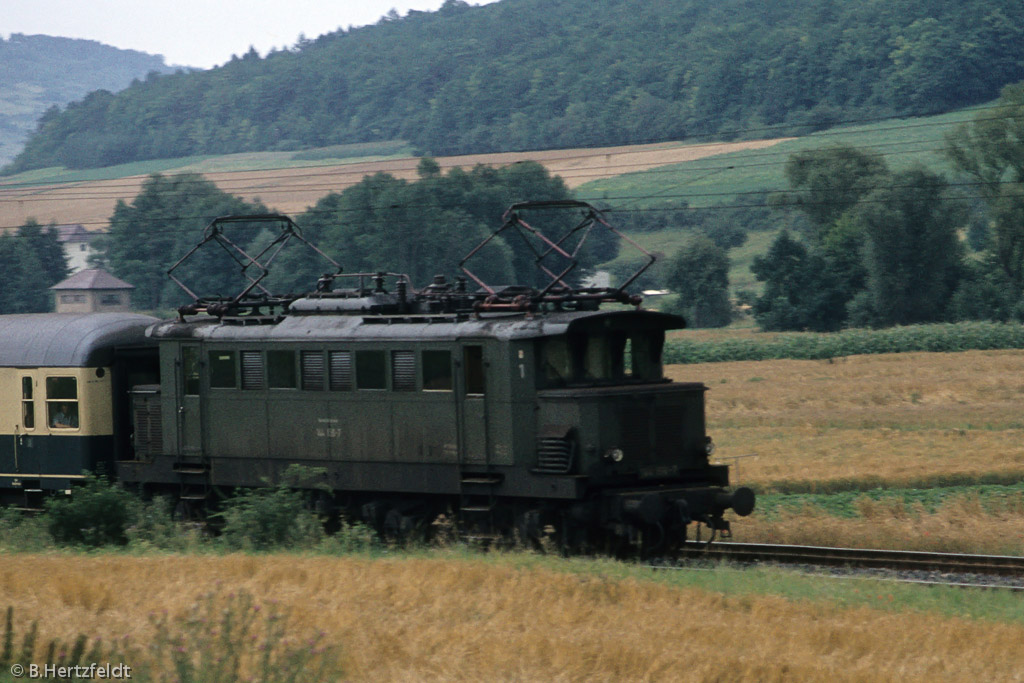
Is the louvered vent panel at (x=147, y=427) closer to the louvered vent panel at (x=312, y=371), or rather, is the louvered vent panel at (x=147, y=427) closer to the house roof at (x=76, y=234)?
the louvered vent panel at (x=312, y=371)

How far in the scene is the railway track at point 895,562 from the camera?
1587 cm

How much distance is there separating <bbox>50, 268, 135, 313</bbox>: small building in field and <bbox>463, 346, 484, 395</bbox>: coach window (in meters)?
86.0

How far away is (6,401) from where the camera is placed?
73.4 feet

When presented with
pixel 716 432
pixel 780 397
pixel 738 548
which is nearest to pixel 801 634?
pixel 738 548

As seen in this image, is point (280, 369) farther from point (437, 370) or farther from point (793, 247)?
point (793, 247)

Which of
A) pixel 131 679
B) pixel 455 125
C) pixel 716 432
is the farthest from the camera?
pixel 455 125

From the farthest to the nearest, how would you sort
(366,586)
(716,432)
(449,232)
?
(449,232) → (716,432) → (366,586)

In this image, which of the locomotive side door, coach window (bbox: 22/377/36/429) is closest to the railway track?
the locomotive side door

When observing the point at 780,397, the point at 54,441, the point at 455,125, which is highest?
the point at 455,125

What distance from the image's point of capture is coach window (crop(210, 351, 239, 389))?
20.2 m

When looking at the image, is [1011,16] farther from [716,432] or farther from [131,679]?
[131,679]

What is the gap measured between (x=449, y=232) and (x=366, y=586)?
73.1 metres

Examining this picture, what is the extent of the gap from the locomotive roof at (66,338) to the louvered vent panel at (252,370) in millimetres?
3264

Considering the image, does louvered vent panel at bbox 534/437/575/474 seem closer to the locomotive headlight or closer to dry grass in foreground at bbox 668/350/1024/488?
the locomotive headlight
